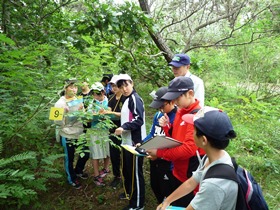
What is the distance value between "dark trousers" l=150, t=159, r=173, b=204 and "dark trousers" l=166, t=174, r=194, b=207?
5cm

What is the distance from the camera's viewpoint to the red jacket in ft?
7.00

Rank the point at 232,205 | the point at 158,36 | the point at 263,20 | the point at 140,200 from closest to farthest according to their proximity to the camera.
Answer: the point at 232,205, the point at 140,200, the point at 158,36, the point at 263,20

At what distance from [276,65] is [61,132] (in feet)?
20.5

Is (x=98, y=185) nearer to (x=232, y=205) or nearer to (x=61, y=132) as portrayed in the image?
(x=61, y=132)

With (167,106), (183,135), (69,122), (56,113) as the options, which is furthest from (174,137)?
(69,122)

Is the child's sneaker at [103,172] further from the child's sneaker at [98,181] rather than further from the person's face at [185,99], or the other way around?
the person's face at [185,99]

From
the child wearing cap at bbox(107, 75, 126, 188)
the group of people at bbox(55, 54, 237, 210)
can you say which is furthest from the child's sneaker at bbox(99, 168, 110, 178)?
the child wearing cap at bbox(107, 75, 126, 188)

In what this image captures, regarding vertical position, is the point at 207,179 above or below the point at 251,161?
above

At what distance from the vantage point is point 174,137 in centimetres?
241

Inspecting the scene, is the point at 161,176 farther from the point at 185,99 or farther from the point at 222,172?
the point at 222,172

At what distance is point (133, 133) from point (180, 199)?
111 cm

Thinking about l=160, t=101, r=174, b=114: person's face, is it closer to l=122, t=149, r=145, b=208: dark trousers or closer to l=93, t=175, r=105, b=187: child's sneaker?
l=122, t=149, r=145, b=208: dark trousers

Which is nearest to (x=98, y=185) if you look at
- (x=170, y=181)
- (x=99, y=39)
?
(x=170, y=181)

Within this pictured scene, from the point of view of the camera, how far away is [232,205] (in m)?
1.36
